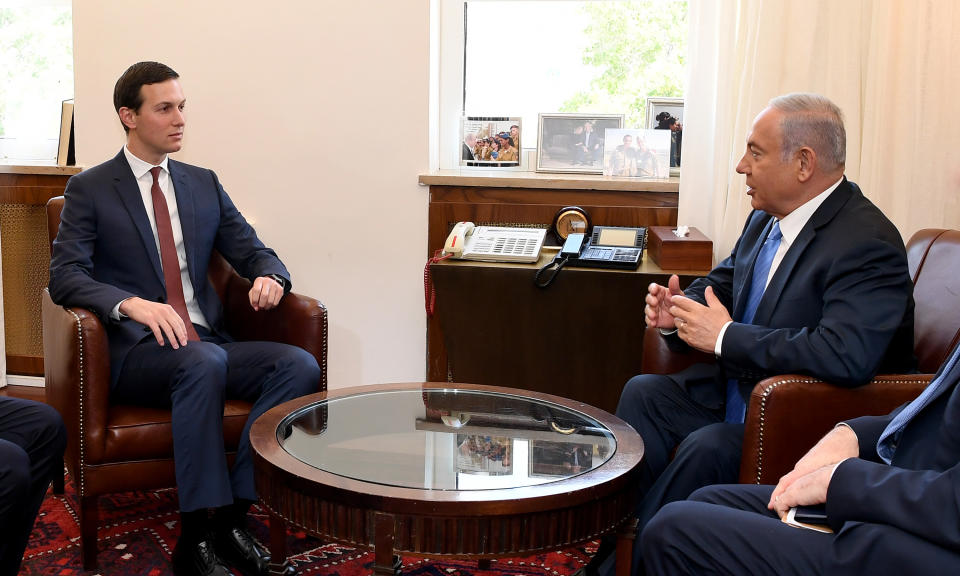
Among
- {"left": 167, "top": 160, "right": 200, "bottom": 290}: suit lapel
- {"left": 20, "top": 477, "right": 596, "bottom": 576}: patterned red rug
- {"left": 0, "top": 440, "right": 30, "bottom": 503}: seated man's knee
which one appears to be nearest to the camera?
{"left": 0, "top": 440, "right": 30, "bottom": 503}: seated man's knee

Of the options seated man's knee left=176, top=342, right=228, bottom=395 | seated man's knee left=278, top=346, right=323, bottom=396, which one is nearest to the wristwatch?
seated man's knee left=278, top=346, right=323, bottom=396

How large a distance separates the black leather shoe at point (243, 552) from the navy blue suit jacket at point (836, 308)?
137 centimetres

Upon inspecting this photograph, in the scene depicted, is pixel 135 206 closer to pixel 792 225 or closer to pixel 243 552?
pixel 243 552

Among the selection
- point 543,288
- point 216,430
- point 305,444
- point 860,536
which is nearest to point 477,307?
point 543,288

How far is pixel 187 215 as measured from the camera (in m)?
3.11

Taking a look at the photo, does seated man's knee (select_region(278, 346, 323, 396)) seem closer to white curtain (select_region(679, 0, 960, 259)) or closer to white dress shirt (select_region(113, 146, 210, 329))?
white dress shirt (select_region(113, 146, 210, 329))

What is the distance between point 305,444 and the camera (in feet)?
6.92

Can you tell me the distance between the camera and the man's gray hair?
236 centimetres

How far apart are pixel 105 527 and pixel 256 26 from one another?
2052mm

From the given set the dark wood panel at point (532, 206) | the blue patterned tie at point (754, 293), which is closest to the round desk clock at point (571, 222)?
the dark wood panel at point (532, 206)

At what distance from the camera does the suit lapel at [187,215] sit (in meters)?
3.09

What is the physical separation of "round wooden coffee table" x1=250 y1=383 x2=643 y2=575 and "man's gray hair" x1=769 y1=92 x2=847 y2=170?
2.80 feet

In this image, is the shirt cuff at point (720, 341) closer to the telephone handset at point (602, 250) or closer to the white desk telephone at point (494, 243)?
the telephone handset at point (602, 250)

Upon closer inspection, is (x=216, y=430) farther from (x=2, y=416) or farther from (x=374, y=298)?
(x=374, y=298)
